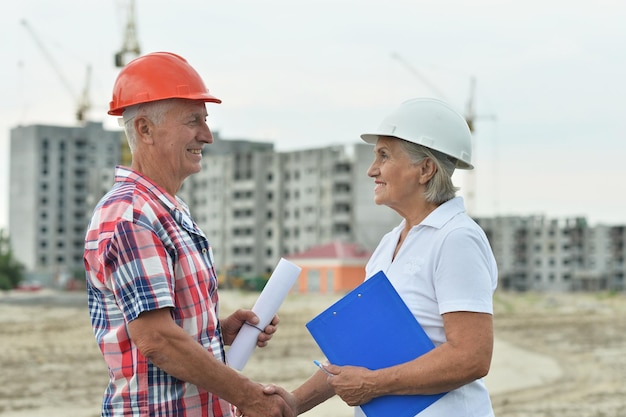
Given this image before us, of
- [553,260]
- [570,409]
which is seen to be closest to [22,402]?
[570,409]

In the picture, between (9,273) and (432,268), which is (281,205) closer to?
(9,273)

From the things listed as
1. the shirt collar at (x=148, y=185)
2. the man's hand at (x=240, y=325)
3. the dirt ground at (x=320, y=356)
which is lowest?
the dirt ground at (x=320, y=356)

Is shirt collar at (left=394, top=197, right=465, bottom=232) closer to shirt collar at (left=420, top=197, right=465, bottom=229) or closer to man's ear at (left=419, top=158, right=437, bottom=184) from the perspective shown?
shirt collar at (left=420, top=197, right=465, bottom=229)

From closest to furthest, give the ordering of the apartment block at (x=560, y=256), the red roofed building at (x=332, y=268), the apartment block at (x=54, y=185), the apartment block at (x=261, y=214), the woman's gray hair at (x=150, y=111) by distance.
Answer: the woman's gray hair at (x=150, y=111) → the red roofed building at (x=332, y=268) → the apartment block at (x=261, y=214) → the apartment block at (x=560, y=256) → the apartment block at (x=54, y=185)

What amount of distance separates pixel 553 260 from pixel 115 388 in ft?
343

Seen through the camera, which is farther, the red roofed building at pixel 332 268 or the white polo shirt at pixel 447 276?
the red roofed building at pixel 332 268

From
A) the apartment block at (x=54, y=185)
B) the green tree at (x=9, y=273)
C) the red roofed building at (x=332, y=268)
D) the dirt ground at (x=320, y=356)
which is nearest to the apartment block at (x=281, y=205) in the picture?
the red roofed building at (x=332, y=268)

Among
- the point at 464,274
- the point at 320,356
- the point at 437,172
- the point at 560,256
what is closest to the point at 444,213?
the point at 437,172

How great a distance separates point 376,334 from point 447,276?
32 centimetres

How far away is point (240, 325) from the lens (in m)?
3.26

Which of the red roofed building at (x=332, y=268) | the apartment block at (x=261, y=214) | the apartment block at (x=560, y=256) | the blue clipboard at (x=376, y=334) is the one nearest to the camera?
the blue clipboard at (x=376, y=334)

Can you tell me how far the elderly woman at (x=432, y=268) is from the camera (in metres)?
2.73

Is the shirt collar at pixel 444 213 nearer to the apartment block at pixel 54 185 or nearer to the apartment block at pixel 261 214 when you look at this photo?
the apartment block at pixel 261 214

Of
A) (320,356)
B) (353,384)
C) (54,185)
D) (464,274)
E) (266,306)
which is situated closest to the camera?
(464,274)
